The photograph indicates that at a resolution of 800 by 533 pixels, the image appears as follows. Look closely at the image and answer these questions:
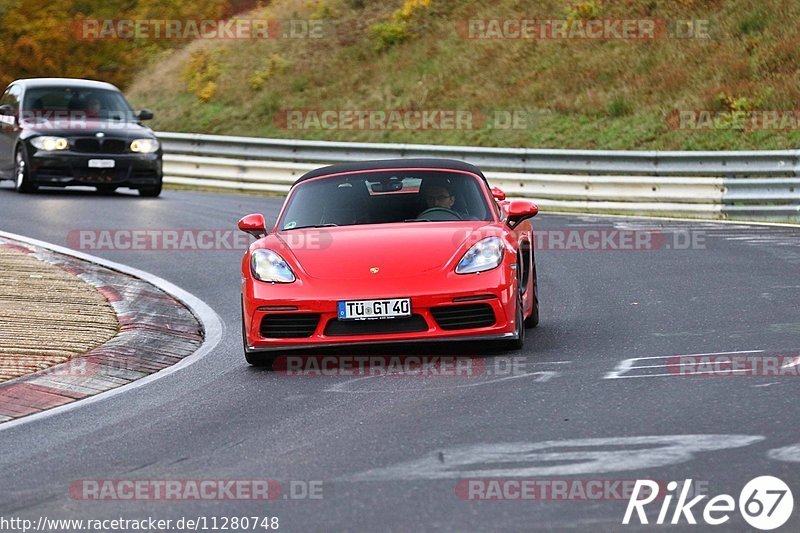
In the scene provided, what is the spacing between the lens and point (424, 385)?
27.8 ft

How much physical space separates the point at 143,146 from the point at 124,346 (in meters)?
12.9

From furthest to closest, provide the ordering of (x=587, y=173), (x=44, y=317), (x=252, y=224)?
(x=587, y=173), (x=44, y=317), (x=252, y=224)

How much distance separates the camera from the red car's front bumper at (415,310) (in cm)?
923

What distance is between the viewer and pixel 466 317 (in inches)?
366

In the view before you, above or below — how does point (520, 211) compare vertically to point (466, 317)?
above

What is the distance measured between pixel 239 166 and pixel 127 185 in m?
5.14

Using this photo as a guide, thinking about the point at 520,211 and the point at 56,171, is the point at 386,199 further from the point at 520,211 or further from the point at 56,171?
the point at 56,171

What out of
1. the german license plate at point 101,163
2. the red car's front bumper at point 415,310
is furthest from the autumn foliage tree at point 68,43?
the red car's front bumper at point 415,310

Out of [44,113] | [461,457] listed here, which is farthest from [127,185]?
[461,457]

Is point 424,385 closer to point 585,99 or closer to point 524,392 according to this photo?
point 524,392

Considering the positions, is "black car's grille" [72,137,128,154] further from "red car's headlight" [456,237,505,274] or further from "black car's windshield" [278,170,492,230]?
"red car's headlight" [456,237,505,274]

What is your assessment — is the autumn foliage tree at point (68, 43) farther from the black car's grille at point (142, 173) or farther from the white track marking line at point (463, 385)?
the white track marking line at point (463, 385)

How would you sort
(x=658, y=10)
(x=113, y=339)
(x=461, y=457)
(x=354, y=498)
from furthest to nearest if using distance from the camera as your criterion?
(x=658, y=10) → (x=113, y=339) → (x=461, y=457) → (x=354, y=498)

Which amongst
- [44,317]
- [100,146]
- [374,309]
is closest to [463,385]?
[374,309]
